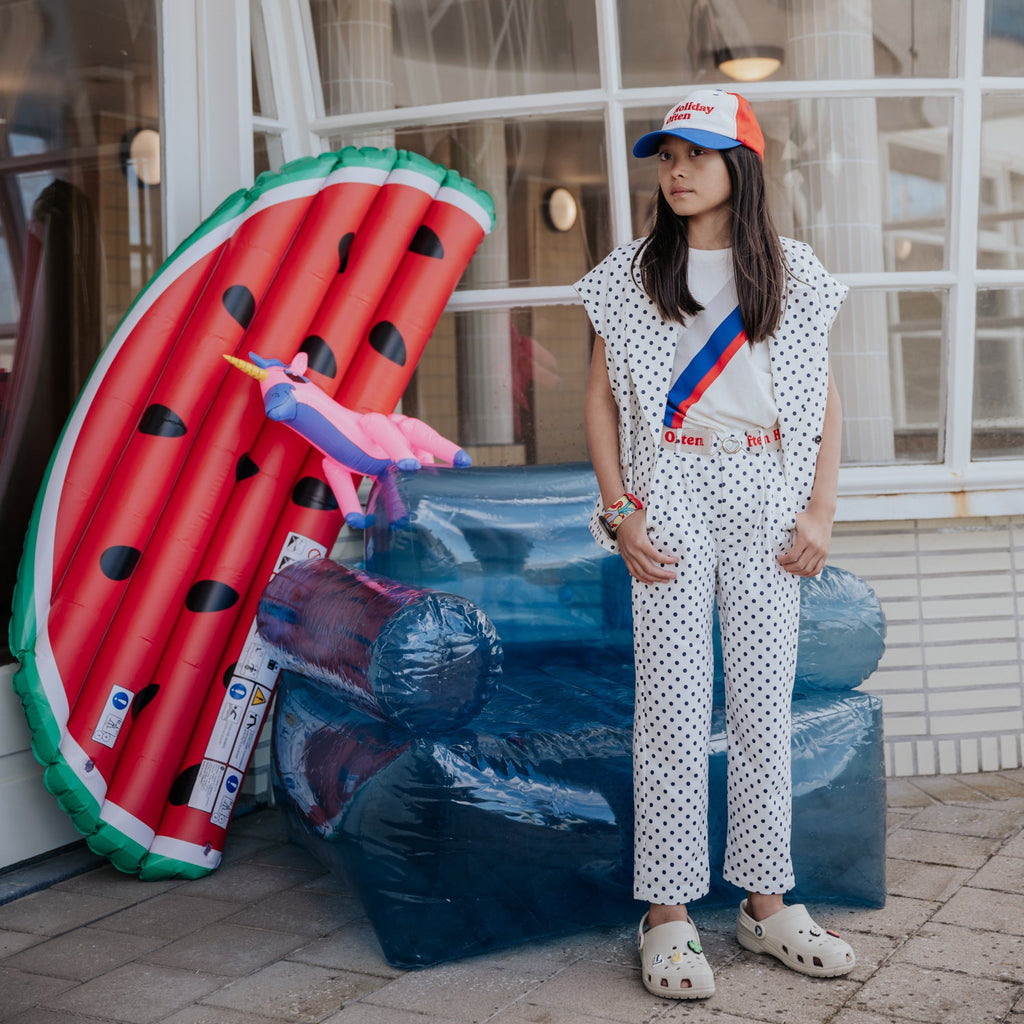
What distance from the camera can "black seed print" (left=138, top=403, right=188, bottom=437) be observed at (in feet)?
10.1

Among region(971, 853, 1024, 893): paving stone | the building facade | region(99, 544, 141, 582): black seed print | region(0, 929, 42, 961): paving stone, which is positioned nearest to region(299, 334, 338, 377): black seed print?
the building facade

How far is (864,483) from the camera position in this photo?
3598 millimetres

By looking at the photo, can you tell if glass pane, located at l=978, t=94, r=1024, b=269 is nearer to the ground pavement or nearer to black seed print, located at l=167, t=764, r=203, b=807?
the ground pavement

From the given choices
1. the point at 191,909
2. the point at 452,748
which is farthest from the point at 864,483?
the point at 191,909

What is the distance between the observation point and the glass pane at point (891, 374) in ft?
11.9

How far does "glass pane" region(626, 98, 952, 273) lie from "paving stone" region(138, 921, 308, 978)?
6.98 ft

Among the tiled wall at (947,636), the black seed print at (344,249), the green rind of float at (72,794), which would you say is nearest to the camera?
the green rind of float at (72,794)

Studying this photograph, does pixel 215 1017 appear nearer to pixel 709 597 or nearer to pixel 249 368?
pixel 709 597

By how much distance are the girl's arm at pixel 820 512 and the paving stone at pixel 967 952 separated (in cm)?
76

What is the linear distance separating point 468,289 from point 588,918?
6.27 ft

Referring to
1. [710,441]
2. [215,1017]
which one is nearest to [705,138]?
[710,441]

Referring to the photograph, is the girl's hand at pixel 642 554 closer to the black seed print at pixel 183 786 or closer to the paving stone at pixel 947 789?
the black seed print at pixel 183 786

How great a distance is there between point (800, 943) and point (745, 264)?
1.24 m

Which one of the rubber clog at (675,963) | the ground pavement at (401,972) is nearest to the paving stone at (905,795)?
the ground pavement at (401,972)
